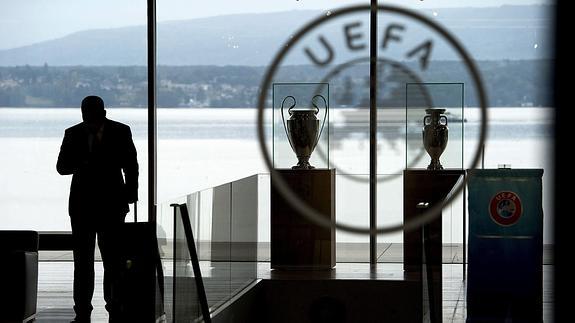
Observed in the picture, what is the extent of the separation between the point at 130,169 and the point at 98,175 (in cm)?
18

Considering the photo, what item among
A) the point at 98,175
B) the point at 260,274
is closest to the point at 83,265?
the point at 98,175

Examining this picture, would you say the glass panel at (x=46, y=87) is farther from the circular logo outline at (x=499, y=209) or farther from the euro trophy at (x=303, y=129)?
the circular logo outline at (x=499, y=209)

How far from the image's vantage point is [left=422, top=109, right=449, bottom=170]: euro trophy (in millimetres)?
7595

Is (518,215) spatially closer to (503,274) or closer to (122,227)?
(503,274)

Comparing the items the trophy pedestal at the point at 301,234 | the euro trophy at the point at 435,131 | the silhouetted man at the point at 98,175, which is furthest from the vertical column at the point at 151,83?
the silhouetted man at the point at 98,175

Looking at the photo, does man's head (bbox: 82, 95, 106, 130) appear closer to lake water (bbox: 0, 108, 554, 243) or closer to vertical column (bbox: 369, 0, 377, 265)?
lake water (bbox: 0, 108, 554, 243)

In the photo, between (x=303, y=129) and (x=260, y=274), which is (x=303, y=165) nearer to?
(x=303, y=129)

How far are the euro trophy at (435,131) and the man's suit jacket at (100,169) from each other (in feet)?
8.62

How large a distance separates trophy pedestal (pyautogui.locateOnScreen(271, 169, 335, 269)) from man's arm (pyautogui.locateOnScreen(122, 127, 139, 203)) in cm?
207

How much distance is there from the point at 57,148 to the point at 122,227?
3.60m

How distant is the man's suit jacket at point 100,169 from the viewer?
5.68 m

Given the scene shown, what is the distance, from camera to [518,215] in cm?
555

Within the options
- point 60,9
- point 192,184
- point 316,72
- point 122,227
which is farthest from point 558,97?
point 60,9

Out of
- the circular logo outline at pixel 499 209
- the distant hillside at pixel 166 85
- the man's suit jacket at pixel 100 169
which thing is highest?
the distant hillside at pixel 166 85
